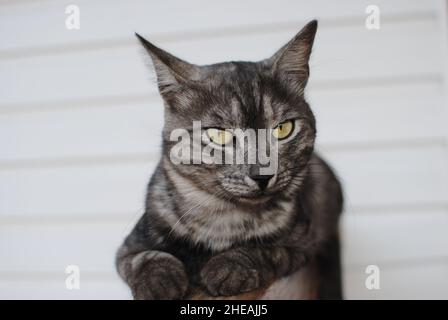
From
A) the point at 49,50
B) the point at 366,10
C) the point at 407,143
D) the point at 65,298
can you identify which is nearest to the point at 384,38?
the point at 366,10

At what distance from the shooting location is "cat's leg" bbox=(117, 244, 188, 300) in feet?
3.11

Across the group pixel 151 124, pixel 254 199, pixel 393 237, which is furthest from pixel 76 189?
pixel 393 237

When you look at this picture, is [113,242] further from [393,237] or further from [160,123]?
[393,237]

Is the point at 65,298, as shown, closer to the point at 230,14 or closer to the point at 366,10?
the point at 230,14

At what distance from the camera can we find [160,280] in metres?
0.95

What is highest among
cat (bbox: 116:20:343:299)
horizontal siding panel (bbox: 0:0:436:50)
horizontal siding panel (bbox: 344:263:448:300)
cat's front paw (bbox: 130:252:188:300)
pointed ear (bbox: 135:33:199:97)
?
horizontal siding panel (bbox: 0:0:436:50)

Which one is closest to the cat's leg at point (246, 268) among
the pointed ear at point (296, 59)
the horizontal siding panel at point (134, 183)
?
the horizontal siding panel at point (134, 183)

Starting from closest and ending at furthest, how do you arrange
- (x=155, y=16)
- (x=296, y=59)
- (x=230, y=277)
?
1. (x=230, y=277)
2. (x=296, y=59)
3. (x=155, y=16)

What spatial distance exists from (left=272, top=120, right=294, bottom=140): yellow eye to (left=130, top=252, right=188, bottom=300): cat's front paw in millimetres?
363

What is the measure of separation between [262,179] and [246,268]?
20cm

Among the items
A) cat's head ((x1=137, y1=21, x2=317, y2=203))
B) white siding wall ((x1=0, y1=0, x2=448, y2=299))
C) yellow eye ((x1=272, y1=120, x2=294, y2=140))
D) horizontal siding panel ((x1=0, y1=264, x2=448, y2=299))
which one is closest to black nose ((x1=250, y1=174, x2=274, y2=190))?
cat's head ((x1=137, y1=21, x2=317, y2=203))

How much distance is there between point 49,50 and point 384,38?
0.88 metres

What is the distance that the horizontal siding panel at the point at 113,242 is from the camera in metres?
1.08

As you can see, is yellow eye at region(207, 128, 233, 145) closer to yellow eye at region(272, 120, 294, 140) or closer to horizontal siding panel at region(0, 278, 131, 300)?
yellow eye at region(272, 120, 294, 140)
